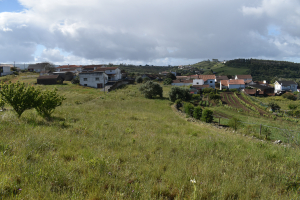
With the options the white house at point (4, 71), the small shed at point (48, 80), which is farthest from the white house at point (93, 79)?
the white house at point (4, 71)

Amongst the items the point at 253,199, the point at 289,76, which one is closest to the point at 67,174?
the point at 253,199

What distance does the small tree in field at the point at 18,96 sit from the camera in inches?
354

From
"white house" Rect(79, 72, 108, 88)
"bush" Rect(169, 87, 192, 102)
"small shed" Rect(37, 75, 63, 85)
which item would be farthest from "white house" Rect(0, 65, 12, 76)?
"bush" Rect(169, 87, 192, 102)

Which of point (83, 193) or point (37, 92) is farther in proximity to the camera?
point (37, 92)

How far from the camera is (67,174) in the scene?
3496 mm

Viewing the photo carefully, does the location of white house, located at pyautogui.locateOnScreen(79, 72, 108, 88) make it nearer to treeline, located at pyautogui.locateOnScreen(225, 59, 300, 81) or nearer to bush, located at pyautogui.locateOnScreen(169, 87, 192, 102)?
bush, located at pyautogui.locateOnScreen(169, 87, 192, 102)

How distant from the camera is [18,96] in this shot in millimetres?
9148

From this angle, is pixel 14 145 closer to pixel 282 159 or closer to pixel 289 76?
pixel 282 159

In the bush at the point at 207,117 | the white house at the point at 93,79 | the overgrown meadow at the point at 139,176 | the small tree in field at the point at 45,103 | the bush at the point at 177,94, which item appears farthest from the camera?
the white house at the point at 93,79

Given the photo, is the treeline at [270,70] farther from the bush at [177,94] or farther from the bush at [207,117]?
the bush at [207,117]

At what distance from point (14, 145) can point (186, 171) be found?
4.75 m

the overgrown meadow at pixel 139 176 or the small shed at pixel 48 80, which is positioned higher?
the small shed at pixel 48 80

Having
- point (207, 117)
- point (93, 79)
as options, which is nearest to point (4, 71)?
point (93, 79)

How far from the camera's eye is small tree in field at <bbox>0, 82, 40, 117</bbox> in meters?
9.00
